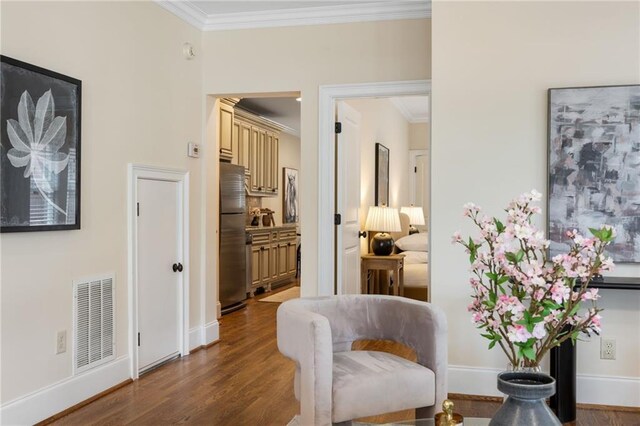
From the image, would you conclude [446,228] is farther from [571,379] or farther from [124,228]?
[124,228]

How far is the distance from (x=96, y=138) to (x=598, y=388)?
3.58 meters

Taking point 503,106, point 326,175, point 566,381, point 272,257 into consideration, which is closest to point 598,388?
point 566,381

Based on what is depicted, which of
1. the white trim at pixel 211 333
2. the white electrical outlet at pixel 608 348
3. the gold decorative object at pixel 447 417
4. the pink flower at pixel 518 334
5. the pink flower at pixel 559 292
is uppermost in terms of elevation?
the pink flower at pixel 559 292

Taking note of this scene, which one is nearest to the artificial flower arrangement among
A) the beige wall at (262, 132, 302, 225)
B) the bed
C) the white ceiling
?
the bed

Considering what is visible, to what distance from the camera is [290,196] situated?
9984mm

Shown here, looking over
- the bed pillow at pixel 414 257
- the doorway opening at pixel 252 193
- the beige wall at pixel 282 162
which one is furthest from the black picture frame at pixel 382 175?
the beige wall at pixel 282 162

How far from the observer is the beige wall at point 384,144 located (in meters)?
6.27

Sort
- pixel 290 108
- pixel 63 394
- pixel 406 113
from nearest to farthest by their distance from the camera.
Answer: pixel 63 394 → pixel 290 108 → pixel 406 113

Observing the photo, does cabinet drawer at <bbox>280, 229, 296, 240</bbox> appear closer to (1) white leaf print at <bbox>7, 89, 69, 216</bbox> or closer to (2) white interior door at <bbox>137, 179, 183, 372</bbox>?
(2) white interior door at <bbox>137, 179, 183, 372</bbox>

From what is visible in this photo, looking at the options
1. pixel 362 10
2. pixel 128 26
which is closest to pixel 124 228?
pixel 128 26

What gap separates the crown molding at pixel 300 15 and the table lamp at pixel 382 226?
239 cm

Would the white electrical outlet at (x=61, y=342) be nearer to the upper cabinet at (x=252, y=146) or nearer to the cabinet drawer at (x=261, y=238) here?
the upper cabinet at (x=252, y=146)

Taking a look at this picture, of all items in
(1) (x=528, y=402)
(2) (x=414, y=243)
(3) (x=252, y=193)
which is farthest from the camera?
(3) (x=252, y=193)

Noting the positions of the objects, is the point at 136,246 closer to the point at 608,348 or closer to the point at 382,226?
the point at 382,226
